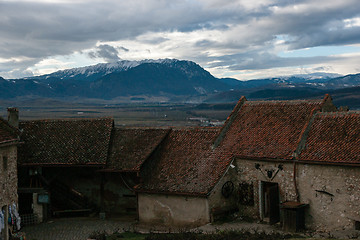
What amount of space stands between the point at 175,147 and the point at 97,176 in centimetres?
647

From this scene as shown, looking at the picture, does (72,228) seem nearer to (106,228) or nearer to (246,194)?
(106,228)

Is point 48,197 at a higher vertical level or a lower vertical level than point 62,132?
lower

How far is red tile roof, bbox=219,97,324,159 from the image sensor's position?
1079 inches

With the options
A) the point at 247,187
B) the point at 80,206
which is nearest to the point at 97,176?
the point at 80,206

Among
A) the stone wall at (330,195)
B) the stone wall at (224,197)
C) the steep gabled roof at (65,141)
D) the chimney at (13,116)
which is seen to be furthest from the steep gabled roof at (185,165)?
the chimney at (13,116)

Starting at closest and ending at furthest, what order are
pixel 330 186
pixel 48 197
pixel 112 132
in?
pixel 330 186, pixel 48 197, pixel 112 132

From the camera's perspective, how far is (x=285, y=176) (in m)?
26.3

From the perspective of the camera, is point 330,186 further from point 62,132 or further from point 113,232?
point 62,132

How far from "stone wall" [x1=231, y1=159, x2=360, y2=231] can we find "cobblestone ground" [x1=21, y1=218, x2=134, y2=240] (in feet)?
31.3

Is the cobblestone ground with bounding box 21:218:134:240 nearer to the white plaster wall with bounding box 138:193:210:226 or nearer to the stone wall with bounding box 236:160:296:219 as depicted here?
the white plaster wall with bounding box 138:193:210:226

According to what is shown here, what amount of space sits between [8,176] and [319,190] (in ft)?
59.0

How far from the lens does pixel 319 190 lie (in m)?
24.6

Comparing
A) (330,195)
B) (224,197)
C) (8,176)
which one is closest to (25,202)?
(8,176)

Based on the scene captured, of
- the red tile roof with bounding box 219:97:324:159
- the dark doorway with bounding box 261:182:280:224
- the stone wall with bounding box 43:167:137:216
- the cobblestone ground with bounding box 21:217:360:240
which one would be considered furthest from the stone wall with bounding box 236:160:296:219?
the stone wall with bounding box 43:167:137:216
